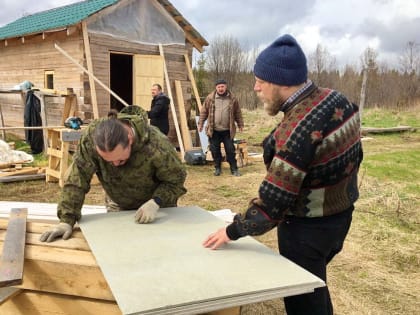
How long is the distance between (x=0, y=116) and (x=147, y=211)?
10139 mm

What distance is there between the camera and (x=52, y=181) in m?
6.90

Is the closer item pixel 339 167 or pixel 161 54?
pixel 339 167

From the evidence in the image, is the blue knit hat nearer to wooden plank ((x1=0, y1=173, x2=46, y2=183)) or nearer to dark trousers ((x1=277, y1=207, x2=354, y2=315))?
dark trousers ((x1=277, y1=207, x2=354, y2=315))

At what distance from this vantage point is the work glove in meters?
2.04

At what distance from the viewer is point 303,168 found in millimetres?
1594

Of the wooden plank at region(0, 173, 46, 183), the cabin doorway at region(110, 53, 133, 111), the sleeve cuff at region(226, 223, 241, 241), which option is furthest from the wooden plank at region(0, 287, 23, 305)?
the cabin doorway at region(110, 53, 133, 111)

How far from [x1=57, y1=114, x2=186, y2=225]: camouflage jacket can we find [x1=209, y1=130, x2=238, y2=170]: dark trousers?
511 cm

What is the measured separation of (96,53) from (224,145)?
11.7 ft

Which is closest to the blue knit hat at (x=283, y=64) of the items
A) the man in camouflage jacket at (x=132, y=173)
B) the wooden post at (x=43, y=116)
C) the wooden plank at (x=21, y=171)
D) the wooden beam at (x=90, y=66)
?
the man in camouflage jacket at (x=132, y=173)

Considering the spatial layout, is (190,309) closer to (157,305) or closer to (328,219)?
(157,305)

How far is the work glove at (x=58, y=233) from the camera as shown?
2037 millimetres

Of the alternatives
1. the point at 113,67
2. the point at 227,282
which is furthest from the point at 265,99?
the point at 113,67

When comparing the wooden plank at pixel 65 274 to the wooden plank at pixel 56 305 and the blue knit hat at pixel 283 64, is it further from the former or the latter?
the blue knit hat at pixel 283 64

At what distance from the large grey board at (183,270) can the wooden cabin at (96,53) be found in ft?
20.5
